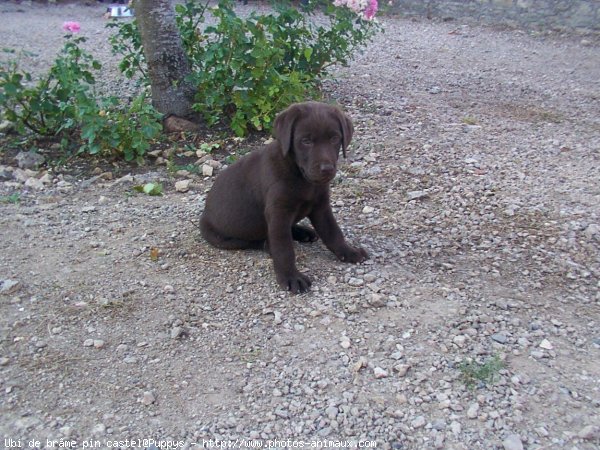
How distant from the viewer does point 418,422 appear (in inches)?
129

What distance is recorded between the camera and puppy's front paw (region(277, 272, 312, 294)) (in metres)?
4.36

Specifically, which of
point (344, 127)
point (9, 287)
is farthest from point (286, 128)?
point (9, 287)

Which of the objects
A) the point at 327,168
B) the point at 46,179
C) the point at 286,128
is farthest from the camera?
the point at 46,179

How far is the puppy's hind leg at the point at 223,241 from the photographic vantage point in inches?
195

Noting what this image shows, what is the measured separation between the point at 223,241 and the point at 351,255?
939mm

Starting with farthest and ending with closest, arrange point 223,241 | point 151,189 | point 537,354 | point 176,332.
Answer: point 151,189 → point 223,241 → point 176,332 → point 537,354

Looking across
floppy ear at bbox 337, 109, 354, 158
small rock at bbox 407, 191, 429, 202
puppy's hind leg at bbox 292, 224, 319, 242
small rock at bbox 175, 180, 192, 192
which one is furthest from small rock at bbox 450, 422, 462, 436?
small rock at bbox 175, 180, 192, 192

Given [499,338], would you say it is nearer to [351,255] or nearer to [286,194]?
[351,255]

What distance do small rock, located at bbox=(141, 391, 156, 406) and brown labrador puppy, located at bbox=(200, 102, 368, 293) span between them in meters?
1.20

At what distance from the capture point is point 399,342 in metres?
3.86

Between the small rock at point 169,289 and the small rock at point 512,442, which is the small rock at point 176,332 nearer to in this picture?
the small rock at point 169,289

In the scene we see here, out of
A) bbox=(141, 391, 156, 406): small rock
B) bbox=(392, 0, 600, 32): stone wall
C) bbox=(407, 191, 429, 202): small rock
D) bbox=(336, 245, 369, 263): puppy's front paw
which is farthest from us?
bbox=(392, 0, 600, 32): stone wall

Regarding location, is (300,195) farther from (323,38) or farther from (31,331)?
(323,38)

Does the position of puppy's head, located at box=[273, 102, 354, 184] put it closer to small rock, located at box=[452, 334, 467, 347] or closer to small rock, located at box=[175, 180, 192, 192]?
small rock, located at box=[452, 334, 467, 347]
